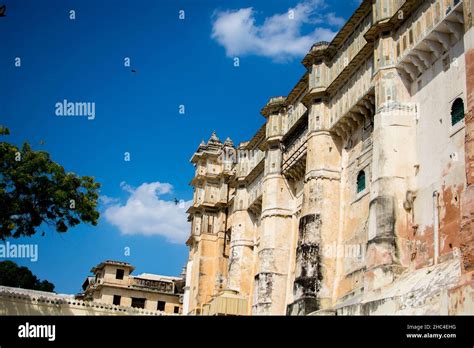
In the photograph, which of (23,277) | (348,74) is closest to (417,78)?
(348,74)

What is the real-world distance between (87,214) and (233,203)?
1650cm

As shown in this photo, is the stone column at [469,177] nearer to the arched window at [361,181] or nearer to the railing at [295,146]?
the arched window at [361,181]

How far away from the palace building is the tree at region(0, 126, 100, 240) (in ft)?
30.2

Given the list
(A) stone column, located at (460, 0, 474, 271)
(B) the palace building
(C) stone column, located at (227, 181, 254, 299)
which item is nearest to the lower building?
(C) stone column, located at (227, 181, 254, 299)

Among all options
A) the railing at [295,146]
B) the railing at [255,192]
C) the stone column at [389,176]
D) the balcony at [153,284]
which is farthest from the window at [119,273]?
the stone column at [389,176]

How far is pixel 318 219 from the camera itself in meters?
27.4

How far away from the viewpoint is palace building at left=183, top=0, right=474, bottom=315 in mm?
19125

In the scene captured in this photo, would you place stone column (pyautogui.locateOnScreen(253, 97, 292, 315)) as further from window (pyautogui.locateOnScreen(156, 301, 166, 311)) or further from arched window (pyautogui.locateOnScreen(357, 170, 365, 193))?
window (pyautogui.locateOnScreen(156, 301, 166, 311))

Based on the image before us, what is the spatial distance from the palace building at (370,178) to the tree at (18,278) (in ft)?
90.7

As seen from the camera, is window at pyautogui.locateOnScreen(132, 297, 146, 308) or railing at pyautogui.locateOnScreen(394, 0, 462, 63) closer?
railing at pyautogui.locateOnScreen(394, 0, 462, 63)

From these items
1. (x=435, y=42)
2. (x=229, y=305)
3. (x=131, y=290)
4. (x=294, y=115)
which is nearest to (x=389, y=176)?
(x=435, y=42)

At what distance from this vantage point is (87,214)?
92.8 feet
